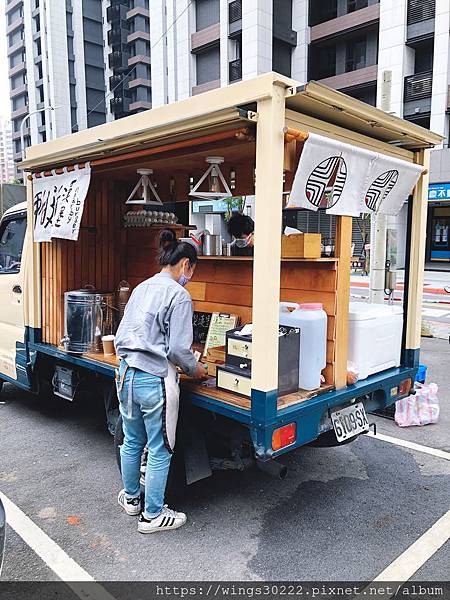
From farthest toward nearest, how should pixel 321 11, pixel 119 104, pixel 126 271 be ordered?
1. pixel 119 104
2. pixel 321 11
3. pixel 126 271

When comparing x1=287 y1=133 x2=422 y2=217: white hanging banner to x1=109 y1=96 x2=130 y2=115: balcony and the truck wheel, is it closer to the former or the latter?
the truck wheel

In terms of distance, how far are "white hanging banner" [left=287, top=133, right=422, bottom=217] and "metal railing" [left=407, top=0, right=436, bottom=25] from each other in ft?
69.0

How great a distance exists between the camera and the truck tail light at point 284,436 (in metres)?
2.78

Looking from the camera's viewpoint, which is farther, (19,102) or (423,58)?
(19,102)

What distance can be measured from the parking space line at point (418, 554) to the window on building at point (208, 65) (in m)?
26.0

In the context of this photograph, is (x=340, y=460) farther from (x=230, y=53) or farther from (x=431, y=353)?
(x=230, y=53)

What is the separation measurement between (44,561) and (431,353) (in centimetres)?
689

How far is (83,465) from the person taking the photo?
4.06 meters

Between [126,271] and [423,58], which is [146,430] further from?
[423,58]

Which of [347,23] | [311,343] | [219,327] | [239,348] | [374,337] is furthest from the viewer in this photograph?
[347,23]

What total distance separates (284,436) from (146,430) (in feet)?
2.80

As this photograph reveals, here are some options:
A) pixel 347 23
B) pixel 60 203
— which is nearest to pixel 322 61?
pixel 347 23

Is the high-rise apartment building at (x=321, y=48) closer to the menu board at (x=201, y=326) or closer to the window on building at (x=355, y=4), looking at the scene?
the window on building at (x=355, y=4)

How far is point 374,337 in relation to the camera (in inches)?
143
